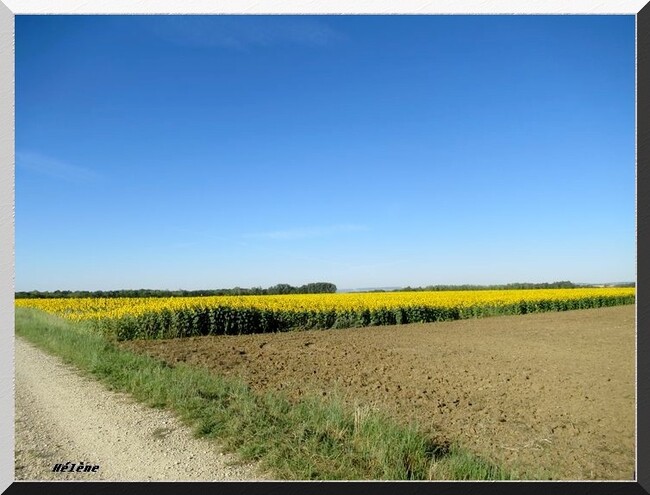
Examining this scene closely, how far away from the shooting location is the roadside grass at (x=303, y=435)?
2.52 meters

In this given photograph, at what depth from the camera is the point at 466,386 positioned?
5129mm

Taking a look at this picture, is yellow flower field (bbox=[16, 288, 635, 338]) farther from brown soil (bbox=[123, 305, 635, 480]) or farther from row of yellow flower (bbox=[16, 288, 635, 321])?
brown soil (bbox=[123, 305, 635, 480])

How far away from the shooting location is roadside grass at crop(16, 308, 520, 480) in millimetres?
2520

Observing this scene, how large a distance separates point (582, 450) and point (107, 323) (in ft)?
27.5

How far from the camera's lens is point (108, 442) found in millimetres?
2865

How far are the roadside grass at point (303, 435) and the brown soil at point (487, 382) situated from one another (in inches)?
19.0

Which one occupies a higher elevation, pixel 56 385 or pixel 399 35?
pixel 399 35

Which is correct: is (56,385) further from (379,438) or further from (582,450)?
(582,450)
